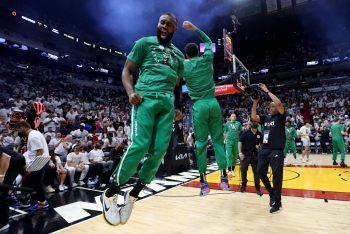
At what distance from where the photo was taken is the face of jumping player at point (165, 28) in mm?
2795

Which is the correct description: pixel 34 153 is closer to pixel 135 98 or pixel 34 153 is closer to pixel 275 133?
pixel 135 98

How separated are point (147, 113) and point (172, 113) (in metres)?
0.29

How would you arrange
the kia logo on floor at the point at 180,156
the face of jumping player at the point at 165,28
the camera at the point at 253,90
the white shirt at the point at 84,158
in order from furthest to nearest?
the kia logo on floor at the point at 180,156 → the white shirt at the point at 84,158 → the camera at the point at 253,90 → the face of jumping player at the point at 165,28

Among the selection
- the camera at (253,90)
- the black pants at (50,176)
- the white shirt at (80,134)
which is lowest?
the black pants at (50,176)

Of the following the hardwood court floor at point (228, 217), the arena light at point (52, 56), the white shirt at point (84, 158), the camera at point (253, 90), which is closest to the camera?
the hardwood court floor at point (228, 217)

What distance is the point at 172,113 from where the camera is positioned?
107 inches

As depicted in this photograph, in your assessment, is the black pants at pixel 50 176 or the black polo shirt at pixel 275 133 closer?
the black polo shirt at pixel 275 133

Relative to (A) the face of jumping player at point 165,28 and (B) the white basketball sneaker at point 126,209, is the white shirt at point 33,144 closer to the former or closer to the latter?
(B) the white basketball sneaker at point 126,209

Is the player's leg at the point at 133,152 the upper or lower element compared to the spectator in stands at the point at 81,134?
lower

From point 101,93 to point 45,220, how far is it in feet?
78.1

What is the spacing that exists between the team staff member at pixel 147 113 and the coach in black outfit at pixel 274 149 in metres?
2.37

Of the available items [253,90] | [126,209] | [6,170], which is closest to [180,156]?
[253,90]

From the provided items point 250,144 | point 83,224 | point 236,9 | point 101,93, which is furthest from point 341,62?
point 83,224

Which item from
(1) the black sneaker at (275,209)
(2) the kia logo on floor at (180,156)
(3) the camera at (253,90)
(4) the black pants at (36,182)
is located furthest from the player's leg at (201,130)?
(2) the kia logo on floor at (180,156)
